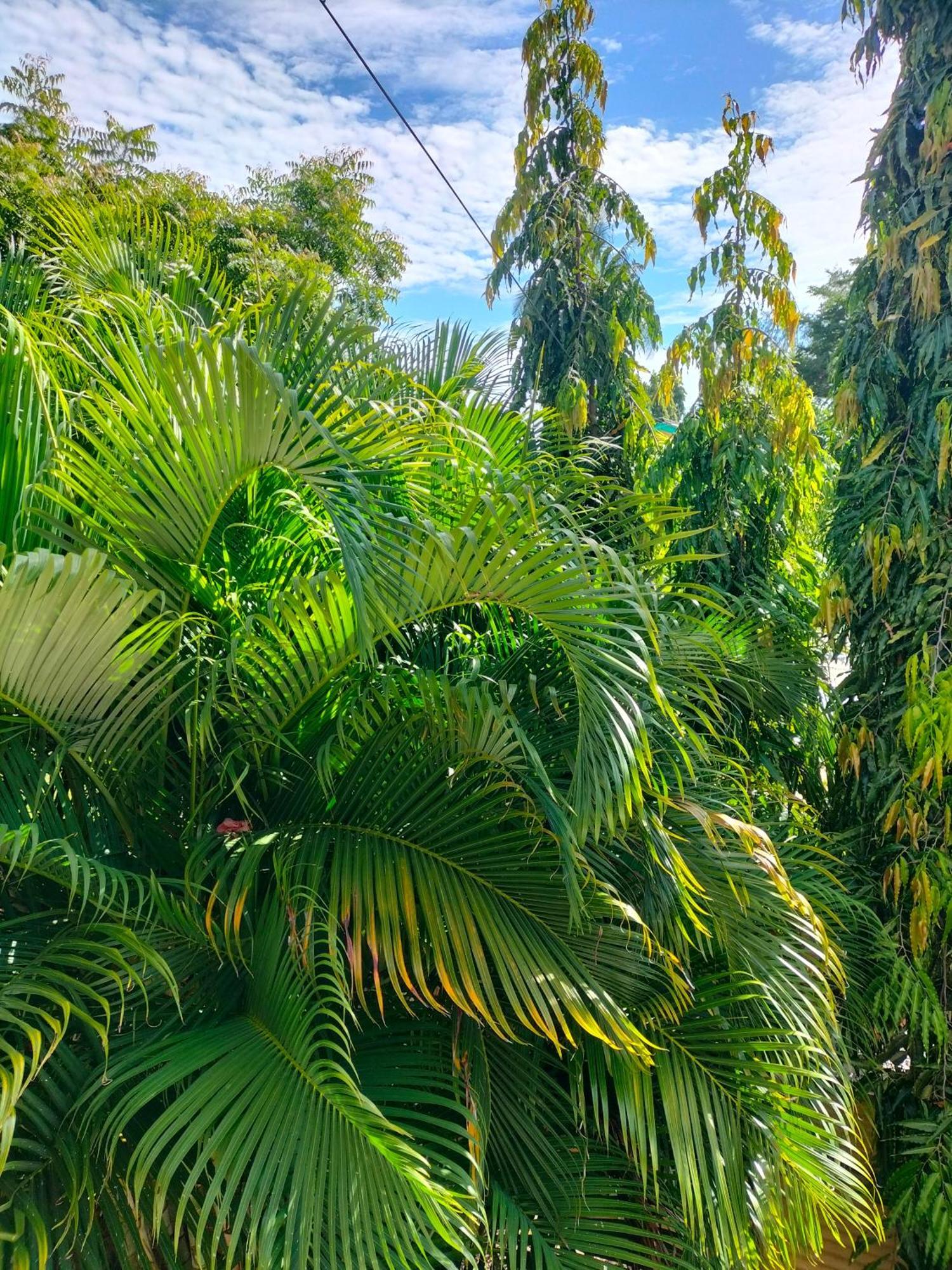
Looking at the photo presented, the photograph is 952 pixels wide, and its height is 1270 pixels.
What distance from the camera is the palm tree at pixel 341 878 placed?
1359 millimetres

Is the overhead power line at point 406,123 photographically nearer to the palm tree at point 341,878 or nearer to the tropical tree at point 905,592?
the tropical tree at point 905,592

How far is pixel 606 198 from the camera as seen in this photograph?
183 inches

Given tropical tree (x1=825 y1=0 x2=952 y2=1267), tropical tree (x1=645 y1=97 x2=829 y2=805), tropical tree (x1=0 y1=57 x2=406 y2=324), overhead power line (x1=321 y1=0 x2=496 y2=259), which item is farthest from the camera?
tropical tree (x1=0 y1=57 x2=406 y2=324)

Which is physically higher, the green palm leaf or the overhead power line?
the overhead power line

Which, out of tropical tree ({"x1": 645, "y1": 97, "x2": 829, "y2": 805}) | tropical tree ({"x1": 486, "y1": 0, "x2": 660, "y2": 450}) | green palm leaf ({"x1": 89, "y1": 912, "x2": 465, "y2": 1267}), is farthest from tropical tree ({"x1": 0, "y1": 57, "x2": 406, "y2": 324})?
green palm leaf ({"x1": 89, "y1": 912, "x2": 465, "y2": 1267})

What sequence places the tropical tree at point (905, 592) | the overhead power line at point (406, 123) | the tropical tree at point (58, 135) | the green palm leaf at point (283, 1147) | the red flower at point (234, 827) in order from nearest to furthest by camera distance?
the green palm leaf at point (283, 1147), the red flower at point (234, 827), the tropical tree at point (905, 592), the overhead power line at point (406, 123), the tropical tree at point (58, 135)

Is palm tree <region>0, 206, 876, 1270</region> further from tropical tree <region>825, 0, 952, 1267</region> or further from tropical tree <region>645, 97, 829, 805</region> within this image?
tropical tree <region>645, 97, 829, 805</region>

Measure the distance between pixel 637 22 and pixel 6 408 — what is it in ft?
12.9

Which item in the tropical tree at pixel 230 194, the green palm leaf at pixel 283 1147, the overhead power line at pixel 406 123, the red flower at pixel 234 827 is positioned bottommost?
the green palm leaf at pixel 283 1147

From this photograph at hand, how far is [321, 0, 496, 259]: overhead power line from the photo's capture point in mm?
4168

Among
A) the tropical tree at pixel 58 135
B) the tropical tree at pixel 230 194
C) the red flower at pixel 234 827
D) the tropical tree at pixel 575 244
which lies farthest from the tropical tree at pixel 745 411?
the tropical tree at pixel 58 135

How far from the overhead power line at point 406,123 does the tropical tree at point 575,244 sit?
0.35m

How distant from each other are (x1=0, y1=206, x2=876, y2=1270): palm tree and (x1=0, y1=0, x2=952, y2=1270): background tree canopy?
1 centimetres

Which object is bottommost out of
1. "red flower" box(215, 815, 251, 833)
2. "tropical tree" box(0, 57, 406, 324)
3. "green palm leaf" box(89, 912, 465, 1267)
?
"green palm leaf" box(89, 912, 465, 1267)
